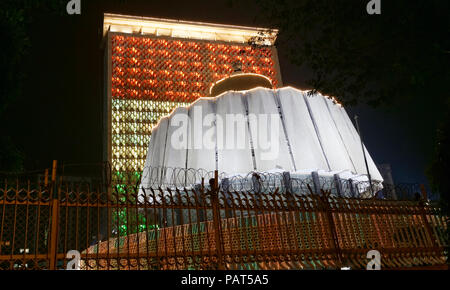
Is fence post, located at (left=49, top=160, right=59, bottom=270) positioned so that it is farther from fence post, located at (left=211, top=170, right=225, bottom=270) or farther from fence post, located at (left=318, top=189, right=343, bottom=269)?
fence post, located at (left=318, top=189, right=343, bottom=269)

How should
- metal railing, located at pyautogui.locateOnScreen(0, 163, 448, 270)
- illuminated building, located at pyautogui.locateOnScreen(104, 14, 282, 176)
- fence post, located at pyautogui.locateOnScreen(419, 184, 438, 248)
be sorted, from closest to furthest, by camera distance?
metal railing, located at pyautogui.locateOnScreen(0, 163, 448, 270) → fence post, located at pyautogui.locateOnScreen(419, 184, 438, 248) → illuminated building, located at pyautogui.locateOnScreen(104, 14, 282, 176)

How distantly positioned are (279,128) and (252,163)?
206cm

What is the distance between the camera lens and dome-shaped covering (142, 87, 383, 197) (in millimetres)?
15703

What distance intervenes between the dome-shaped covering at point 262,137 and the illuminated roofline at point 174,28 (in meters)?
48.1

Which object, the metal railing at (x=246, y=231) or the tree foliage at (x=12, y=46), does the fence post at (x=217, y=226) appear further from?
the tree foliage at (x=12, y=46)

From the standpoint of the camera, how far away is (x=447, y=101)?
5340mm

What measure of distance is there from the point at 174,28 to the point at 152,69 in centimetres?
1048

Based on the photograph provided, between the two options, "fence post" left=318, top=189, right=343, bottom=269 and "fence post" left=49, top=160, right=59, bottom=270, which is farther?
"fence post" left=318, top=189, right=343, bottom=269

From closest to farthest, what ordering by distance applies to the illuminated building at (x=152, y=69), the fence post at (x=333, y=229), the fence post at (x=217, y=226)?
the fence post at (x=217, y=226)
the fence post at (x=333, y=229)
the illuminated building at (x=152, y=69)

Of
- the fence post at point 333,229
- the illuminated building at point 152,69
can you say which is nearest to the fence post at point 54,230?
the fence post at point 333,229

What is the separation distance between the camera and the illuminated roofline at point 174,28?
62.7m

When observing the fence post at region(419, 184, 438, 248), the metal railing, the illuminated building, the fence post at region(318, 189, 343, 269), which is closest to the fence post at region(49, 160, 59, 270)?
the metal railing

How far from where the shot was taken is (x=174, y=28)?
65188 mm
